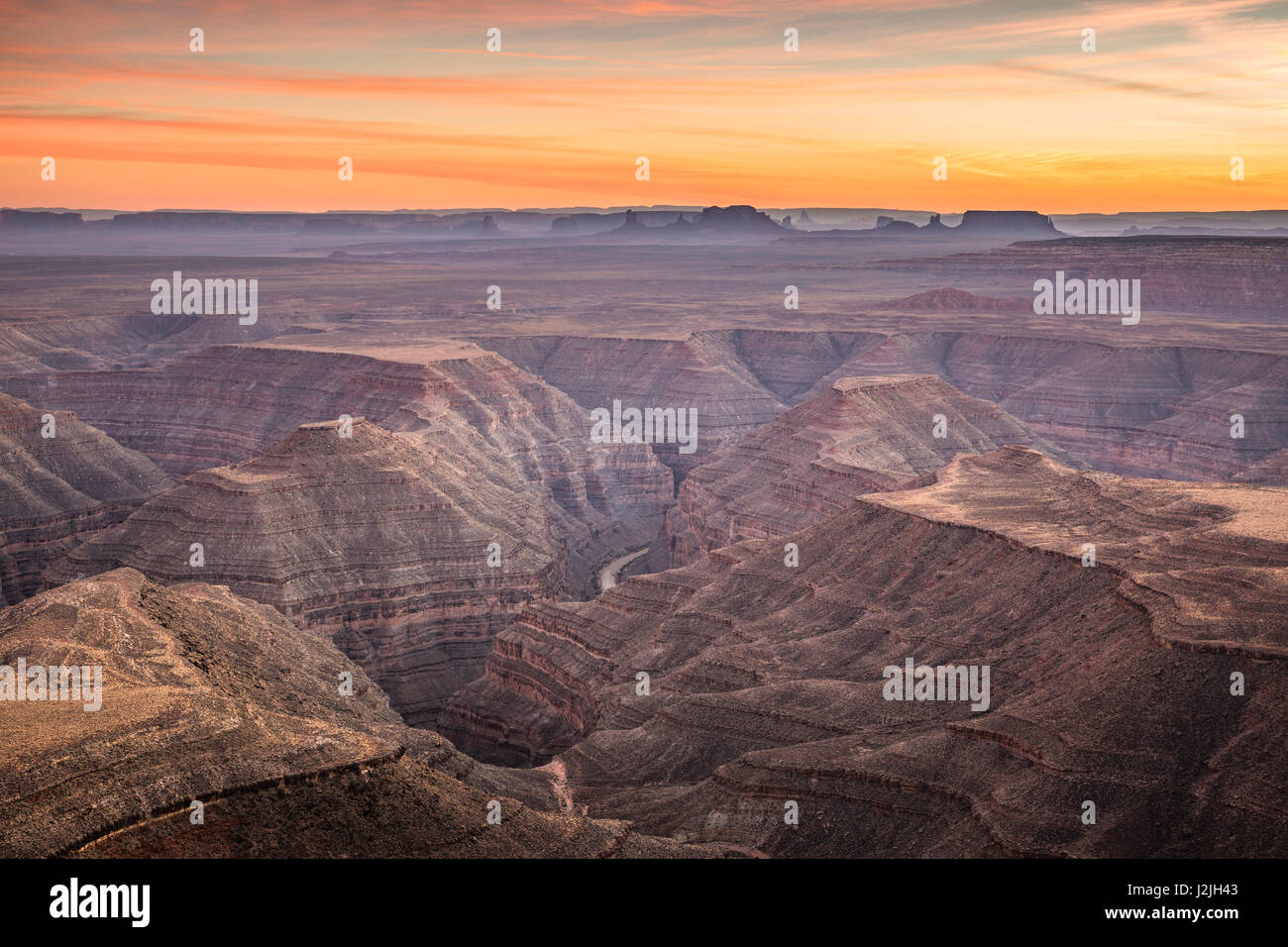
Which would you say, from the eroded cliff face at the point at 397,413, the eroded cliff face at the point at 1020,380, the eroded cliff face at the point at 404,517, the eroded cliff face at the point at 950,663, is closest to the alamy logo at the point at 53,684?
the eroded cliff face at the point at 950,663

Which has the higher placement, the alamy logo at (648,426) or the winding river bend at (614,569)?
the alamy logo at (648,426)

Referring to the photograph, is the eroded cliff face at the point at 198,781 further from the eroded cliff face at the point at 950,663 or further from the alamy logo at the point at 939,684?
the alamy logo at the point at 939,684

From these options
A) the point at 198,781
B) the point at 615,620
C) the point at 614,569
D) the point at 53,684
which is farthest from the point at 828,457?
the point at 198,781

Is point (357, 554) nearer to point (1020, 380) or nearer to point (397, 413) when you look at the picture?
point (397, 413)

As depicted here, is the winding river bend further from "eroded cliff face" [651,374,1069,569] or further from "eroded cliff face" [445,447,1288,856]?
"eroded cliff face" [445,447,1288,856]
